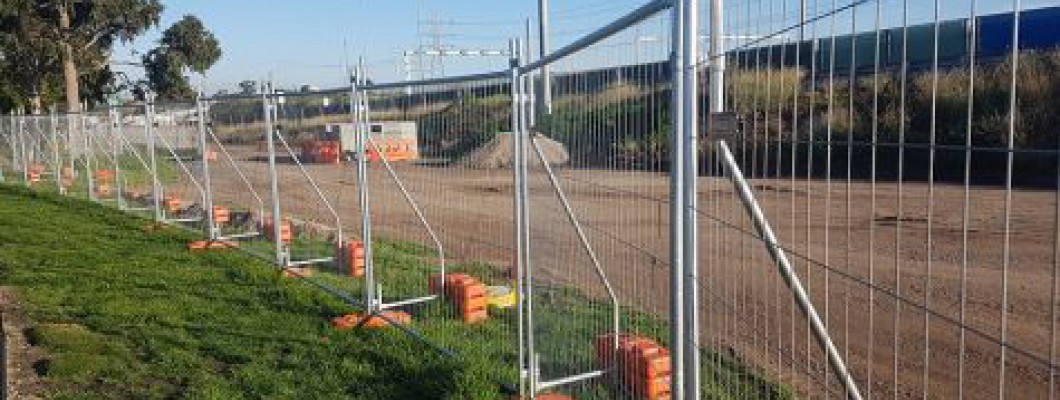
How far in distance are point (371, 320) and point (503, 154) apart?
2509mm

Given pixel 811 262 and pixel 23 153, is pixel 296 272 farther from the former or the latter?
pixel 23 153

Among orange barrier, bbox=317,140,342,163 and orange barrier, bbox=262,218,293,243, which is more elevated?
orange barrier, bbox=317,140,342,163

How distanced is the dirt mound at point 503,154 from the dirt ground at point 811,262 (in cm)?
7

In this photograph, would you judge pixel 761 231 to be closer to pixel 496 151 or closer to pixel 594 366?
pixel 594 366

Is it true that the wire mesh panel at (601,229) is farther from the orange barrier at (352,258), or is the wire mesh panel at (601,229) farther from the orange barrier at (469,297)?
the orange barrier at (352,258)

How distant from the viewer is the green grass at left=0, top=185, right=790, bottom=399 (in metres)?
5.39

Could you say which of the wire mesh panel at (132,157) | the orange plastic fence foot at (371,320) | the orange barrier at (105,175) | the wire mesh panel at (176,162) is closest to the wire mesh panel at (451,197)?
the orange plastic fence foot at (371,320)

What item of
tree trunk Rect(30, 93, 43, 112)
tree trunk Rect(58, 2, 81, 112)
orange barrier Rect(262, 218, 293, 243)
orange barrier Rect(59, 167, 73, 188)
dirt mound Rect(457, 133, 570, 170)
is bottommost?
orange barrier Rect(262, 218, 293, 243)

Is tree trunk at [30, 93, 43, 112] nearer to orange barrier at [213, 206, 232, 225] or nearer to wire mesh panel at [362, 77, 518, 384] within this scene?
orange barrier at [213, 206, 232, 225]

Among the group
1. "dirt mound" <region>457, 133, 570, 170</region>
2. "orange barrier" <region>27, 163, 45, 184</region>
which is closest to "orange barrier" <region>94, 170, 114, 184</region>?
"orange barrier" <region>27, 163, 45, 184</region>

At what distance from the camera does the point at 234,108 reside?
10984 mm

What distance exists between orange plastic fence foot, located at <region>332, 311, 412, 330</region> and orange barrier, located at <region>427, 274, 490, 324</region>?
1.41ft

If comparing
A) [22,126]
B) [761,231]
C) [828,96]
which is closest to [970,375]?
[761,231]

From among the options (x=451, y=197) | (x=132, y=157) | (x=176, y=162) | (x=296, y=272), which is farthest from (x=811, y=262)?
(x=132, y=157)
